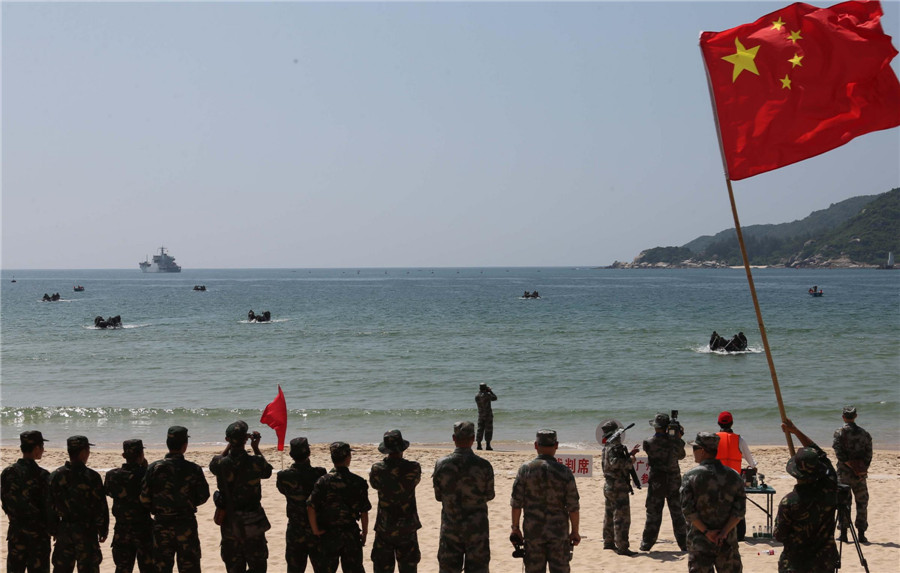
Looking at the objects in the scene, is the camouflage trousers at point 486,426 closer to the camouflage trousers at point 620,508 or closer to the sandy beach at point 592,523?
the sandy beach at point 592,523

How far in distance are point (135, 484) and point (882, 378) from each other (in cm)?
3362

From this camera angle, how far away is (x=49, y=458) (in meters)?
18.3

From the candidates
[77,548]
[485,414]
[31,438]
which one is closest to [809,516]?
[77,548]

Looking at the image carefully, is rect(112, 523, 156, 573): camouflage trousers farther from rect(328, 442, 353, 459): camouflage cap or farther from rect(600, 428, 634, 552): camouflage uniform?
rect(600, 428, 634, 552): camouflage uniform

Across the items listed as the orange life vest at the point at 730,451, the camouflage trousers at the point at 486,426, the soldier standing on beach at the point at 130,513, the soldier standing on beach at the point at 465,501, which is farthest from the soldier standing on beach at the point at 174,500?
the camouflage trousers at the point at 486,426

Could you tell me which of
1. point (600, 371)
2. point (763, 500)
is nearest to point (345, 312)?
point (600, 371)

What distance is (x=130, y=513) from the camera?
760 cm

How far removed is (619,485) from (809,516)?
3.59 m

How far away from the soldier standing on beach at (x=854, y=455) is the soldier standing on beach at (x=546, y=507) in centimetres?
473

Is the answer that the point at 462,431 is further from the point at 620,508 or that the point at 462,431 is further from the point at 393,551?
the point at 620,508

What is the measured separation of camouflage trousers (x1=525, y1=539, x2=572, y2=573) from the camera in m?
7.09

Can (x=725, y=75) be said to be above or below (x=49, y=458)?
above

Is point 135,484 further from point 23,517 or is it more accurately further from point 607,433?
point 607,433

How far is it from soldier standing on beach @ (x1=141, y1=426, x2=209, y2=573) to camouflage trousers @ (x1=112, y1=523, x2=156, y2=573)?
0.56 feet
